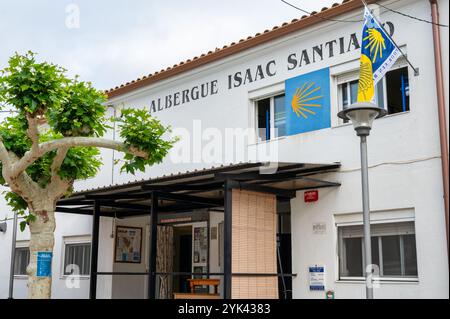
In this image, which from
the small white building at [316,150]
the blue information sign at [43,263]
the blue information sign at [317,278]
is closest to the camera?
the blue information sign at [43,263]

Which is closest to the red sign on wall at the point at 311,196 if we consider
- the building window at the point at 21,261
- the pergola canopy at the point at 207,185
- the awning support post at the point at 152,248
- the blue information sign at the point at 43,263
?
the pergola canopy at the point at 207,185

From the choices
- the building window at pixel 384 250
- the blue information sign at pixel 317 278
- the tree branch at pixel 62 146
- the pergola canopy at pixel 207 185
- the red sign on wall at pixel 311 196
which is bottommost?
the blue information sign at pixel 317 278

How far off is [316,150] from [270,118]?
1625 millimetres

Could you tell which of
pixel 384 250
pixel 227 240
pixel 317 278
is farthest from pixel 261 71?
pixel 384 250

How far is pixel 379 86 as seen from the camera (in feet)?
35.9

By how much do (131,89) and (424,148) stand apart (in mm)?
8066

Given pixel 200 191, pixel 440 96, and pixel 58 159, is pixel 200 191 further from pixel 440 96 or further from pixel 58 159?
pixel 440 96

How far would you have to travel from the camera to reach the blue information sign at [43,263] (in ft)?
30.9

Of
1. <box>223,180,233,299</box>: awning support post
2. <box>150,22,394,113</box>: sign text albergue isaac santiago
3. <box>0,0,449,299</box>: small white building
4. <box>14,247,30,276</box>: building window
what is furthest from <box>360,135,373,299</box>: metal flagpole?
<box>14,247,30,276</box>: building window

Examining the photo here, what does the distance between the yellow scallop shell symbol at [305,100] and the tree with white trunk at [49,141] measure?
3.17 metres

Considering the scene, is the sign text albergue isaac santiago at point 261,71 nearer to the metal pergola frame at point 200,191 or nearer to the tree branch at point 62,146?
the metal pergola frame at point 200,191

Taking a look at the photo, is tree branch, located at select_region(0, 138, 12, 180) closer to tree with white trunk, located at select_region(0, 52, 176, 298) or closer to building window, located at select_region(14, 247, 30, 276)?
tree with white trunk, located at select_region(0, 52, 176, 298)

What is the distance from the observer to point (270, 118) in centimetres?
1268

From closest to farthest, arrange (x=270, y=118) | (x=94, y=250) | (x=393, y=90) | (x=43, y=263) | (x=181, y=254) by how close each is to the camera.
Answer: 1. (x=43, y=263)
2. (x=393, y=90)
3. (x=270, y=118)
4. (x=94, y=250)
5. (x=181, y=254)
